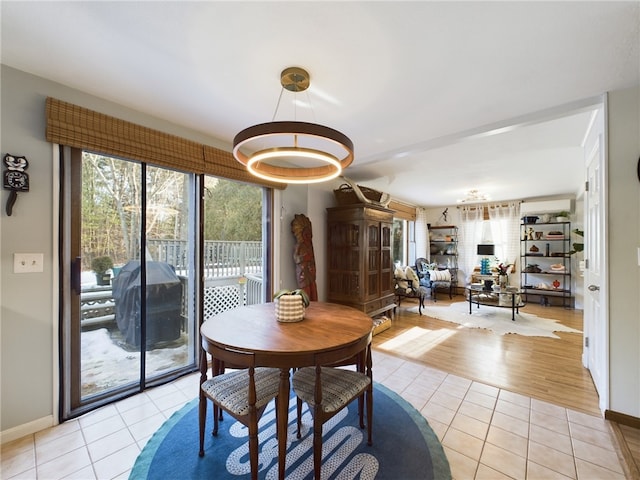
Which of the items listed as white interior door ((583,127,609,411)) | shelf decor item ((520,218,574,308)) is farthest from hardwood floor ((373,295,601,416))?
shelf decor item ((520,218,574,308))

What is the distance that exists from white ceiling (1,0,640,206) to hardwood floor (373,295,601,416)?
2.29m

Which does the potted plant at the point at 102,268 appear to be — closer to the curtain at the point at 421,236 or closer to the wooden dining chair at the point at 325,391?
the wooden dining chair at the point at 325,391

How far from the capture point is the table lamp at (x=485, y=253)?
21.2 feet

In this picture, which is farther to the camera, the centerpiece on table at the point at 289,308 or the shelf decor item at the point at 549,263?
the shelf decor item at the point at 549,263

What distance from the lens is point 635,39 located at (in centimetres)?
147

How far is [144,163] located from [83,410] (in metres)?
1.96

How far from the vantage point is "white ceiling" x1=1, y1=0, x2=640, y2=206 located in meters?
1.31

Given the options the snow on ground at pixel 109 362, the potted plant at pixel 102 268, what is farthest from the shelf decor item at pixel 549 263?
the potted plant at pixel 102 268

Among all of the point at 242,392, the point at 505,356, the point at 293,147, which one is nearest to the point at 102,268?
the point at 242,392

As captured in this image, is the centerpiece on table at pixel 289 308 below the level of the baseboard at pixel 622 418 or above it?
above

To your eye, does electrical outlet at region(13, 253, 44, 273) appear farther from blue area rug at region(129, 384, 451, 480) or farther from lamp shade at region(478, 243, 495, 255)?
lamp shade at region(478, 243, 495, 255)

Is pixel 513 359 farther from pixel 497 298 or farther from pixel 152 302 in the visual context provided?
pixel 152 302

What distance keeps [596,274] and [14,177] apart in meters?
4.40

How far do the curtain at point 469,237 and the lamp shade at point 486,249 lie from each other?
17cm
